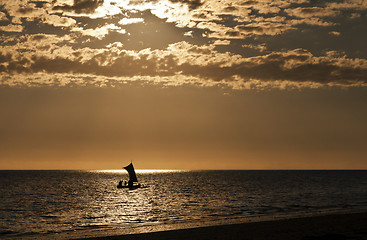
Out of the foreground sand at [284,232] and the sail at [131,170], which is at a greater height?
the sail at [131,170]

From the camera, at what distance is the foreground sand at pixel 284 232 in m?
28.4

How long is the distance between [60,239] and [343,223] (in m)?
23.2

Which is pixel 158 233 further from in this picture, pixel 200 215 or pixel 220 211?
A: pixel 220 211

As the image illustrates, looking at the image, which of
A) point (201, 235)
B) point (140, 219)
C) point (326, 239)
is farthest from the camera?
point (140, 219)

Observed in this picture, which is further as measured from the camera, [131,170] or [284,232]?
[131,170]

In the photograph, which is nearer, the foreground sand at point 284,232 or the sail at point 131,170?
the foreground sand at point 284,232

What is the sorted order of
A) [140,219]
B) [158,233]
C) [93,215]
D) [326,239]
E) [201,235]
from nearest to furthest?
[326,239] < [201,235] < [158,233] < [140,219] < [93,215]

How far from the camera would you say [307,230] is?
102 feet

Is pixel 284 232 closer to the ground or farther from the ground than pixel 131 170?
closer to the ground

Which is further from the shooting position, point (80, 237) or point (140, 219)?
point (140, 219)

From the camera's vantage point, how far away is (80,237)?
3316 cm

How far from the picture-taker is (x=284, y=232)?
30453mm

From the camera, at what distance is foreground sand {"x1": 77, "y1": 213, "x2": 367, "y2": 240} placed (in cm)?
2841

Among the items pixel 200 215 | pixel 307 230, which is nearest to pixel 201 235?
pixel 307 230
